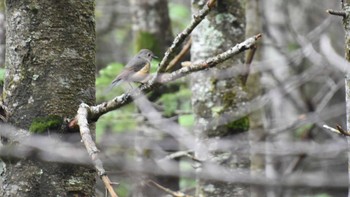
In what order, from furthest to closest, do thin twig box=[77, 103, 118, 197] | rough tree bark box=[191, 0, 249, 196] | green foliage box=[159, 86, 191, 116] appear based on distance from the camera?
green foliage box=[159, 86, 191, 116]
rough tree bark box=[191, 0, 249, 196]
thin twig box=[77, 103, 118, 197]

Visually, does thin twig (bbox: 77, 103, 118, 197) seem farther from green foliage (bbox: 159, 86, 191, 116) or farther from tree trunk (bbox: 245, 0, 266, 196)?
tree trunk (bbox: 245, 0, 266, 196)

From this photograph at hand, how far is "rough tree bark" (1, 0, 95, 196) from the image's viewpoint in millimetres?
2324

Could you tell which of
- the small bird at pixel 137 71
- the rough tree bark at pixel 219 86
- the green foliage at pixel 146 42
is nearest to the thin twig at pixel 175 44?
the small bird at pixel 137 71

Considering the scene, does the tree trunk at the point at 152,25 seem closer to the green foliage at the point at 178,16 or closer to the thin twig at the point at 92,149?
the green foliage at the point at 178,16

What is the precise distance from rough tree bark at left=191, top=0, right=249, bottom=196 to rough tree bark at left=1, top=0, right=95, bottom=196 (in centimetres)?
226

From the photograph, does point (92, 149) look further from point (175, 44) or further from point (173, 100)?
point (173, 100)

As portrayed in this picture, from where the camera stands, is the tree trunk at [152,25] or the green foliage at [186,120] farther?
the green foliage at [186,120]

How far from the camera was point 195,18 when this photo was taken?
193cm

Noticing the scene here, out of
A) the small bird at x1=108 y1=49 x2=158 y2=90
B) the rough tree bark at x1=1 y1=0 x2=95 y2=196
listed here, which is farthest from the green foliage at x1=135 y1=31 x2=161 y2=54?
the rough tree bark at x1=1 y1=0 x2=95 y2=196

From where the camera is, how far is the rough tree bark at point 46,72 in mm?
2324

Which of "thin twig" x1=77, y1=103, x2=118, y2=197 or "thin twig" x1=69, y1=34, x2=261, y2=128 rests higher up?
"thin twig" x1=69, y1=34, x2=261, y2=128

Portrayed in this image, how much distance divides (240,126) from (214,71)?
0.42m

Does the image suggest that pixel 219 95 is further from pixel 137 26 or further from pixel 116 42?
pixel 116 42

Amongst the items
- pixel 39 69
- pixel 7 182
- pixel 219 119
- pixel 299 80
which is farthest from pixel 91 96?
pixel 299 80
